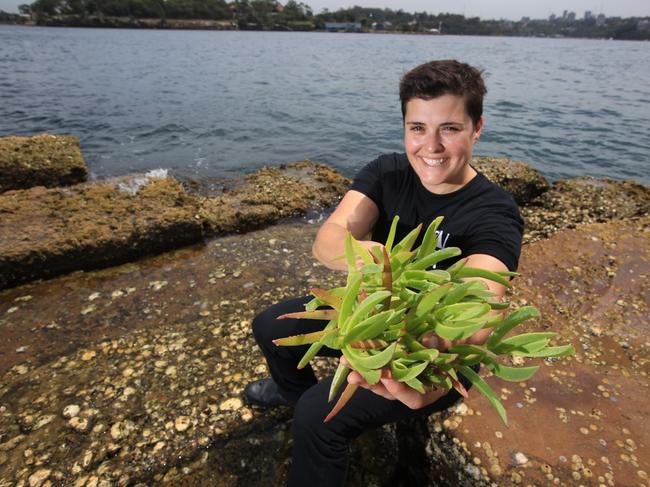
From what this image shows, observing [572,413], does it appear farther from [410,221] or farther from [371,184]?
[371,184]

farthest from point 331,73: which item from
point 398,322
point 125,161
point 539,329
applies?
point 398,322

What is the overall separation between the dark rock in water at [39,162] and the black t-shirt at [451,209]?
767 cm

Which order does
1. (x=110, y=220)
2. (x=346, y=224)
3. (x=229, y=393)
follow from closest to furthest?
1. (x=346, y=224)
2. (x=229, y=393)
3. (x=110, y=220)

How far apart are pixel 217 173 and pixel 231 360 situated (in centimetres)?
755

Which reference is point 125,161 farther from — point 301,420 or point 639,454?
point 639,454

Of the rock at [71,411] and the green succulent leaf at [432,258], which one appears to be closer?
the green succulent leaf at [432,258]

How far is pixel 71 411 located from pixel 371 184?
2982 mm

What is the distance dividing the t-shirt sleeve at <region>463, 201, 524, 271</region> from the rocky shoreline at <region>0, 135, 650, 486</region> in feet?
3.91

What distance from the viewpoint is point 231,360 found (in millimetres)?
3707

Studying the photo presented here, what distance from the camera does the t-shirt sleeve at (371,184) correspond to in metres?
3.06

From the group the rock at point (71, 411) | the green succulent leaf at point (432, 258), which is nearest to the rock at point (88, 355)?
the rock at point (71, 411)

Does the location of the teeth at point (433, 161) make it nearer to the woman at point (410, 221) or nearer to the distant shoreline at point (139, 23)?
the woman at point (410, 221)

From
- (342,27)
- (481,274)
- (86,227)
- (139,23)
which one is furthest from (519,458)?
(342,27)

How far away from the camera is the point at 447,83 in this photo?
2.43 meters
